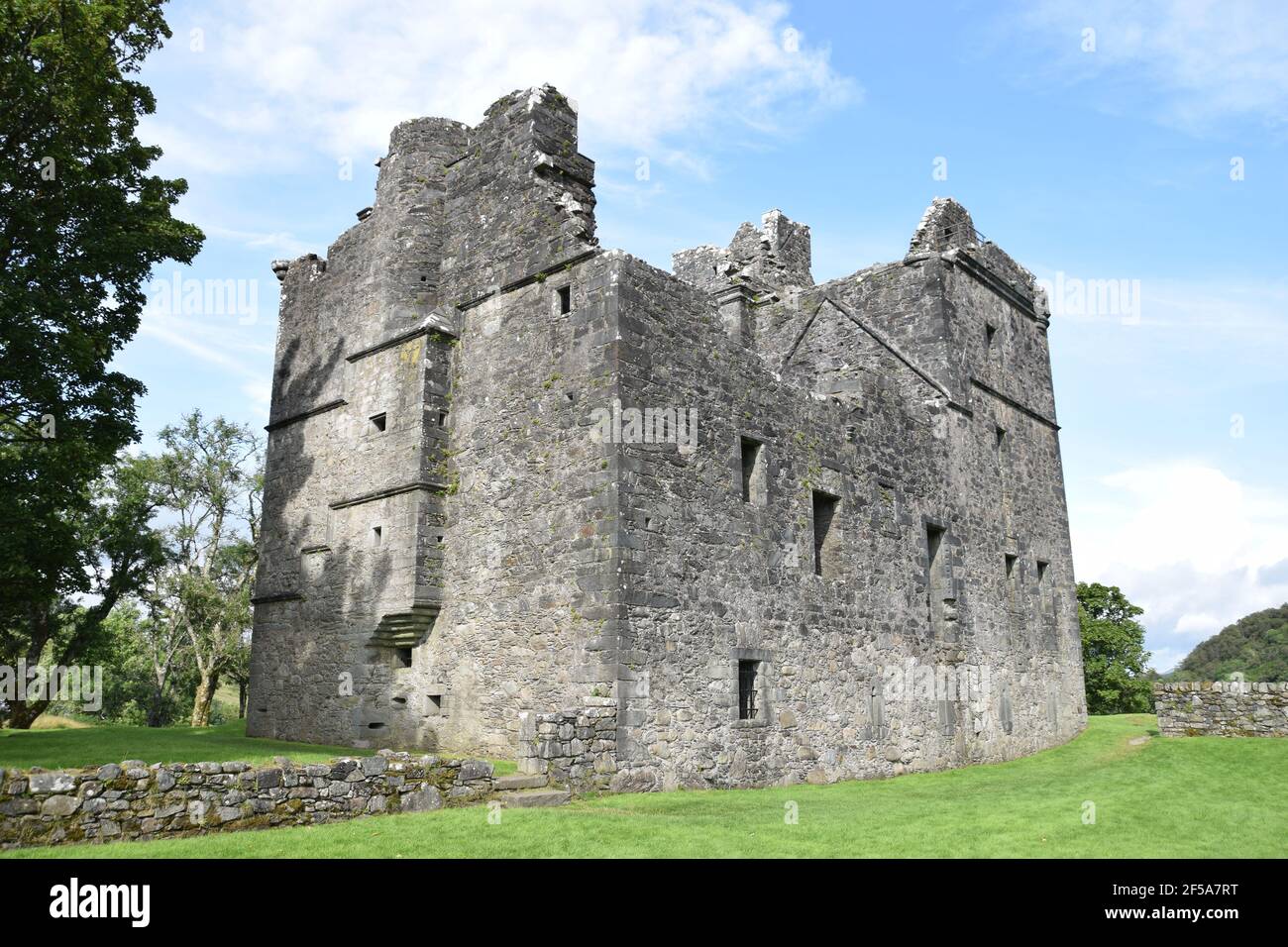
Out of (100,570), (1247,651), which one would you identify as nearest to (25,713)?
(100,570)

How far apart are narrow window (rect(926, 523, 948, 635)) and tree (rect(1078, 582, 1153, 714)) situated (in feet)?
76.0

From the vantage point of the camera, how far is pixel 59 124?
18625mm

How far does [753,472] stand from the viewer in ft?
56.0

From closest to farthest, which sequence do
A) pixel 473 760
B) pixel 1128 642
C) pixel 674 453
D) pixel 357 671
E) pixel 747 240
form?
pixel 473 760, pixel 674 453, pixel 357 671, pixel 747 240, pixel 1128 642

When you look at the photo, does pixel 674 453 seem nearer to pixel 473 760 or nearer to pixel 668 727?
pixel 668 727

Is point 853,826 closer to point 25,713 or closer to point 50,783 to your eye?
point 50,783

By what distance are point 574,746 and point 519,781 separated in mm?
869

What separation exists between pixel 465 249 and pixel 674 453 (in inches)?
260

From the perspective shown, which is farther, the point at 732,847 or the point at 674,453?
the point at 674,453

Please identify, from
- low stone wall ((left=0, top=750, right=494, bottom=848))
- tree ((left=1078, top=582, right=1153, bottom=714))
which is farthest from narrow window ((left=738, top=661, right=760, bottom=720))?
tree ((left=1078, top=582, right=1153, bottom=714))

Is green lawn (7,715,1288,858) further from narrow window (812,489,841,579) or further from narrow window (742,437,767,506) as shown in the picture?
narrow window (742,437,767,506)

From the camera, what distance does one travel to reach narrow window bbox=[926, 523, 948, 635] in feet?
69.5

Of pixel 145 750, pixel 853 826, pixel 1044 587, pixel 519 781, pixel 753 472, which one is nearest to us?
pixel 853 826
